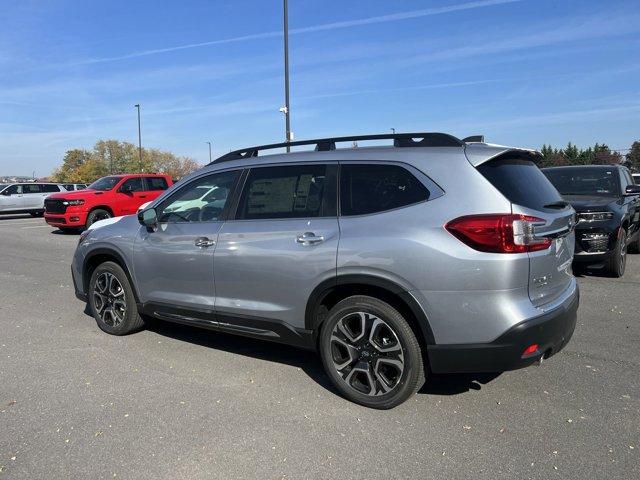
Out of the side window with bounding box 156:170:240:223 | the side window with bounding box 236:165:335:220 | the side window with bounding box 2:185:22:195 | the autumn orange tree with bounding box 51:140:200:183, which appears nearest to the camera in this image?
the side window with bounding box 236:165:335:220

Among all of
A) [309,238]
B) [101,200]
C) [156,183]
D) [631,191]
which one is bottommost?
[309,238]

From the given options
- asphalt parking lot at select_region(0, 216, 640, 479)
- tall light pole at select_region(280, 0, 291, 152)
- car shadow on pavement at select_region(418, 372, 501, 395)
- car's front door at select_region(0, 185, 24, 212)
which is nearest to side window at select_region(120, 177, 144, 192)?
tall light pole at select_region(280, 0, 291, 152)

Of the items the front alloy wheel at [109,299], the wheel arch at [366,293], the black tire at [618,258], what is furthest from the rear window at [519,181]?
the black tire at [618,258]

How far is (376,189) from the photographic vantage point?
3598 mm

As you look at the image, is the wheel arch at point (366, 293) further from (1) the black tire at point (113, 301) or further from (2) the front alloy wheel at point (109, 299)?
(2) the front alloy wheel at point (109, 299)

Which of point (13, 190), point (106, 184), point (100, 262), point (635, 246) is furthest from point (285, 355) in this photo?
point (13, 190)

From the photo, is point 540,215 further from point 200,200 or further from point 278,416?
point 200,200

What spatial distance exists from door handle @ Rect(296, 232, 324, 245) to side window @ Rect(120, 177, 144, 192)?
13.9m

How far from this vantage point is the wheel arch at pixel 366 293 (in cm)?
331

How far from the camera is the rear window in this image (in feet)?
10.8

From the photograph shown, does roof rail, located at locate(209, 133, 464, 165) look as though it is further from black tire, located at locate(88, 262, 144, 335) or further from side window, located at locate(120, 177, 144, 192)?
side window, located at locate(120, 177, 144, 192)

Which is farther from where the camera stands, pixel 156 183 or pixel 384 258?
pixel 156 183

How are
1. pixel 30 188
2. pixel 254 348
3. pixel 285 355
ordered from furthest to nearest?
pixel 30 188 < pixel 254 348 < pixel 285 355

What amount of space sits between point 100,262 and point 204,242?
1796 mm
